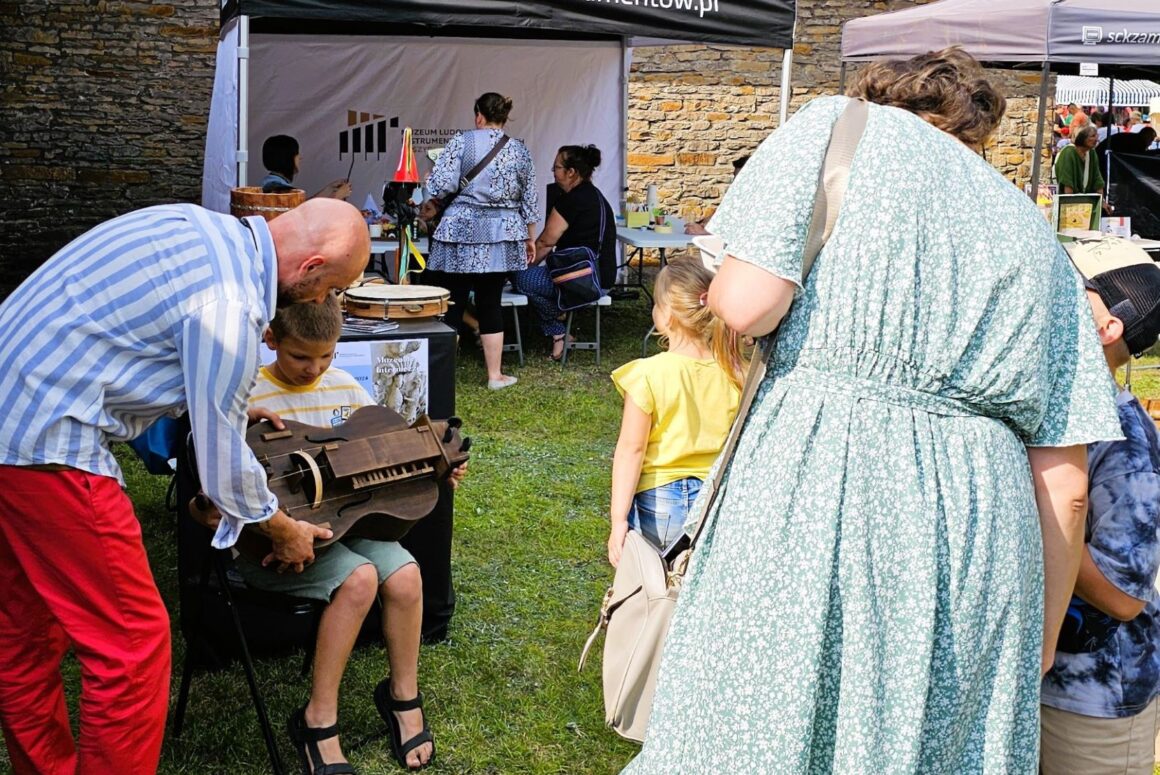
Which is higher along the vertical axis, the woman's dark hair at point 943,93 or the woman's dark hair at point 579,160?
the woman's dark hair at point 943,93

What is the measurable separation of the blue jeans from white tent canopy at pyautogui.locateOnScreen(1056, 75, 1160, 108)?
19334 mm

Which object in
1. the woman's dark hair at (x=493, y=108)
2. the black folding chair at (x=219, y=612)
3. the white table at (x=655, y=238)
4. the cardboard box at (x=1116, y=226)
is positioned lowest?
the black folding chair at (x=219, y=612)

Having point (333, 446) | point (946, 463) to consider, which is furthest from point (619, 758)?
point (946, 463)

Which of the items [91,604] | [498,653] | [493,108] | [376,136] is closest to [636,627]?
[91,604]

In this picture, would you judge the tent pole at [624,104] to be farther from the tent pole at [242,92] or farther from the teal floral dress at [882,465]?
the teal floral dress at [882,465]

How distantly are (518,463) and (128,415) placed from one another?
3479 millimetres

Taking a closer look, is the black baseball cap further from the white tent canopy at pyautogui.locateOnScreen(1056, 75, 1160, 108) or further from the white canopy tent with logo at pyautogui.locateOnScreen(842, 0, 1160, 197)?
the white tent canopy at pyautogui.locateOnScreen(1056, 75, 1160, 108)

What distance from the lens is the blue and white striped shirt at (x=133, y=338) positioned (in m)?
2.13

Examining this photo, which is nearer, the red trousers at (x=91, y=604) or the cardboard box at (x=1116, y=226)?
the red trousers at (x=91, y=604)

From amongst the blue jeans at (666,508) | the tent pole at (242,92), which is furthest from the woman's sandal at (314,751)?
the tent pole at (242,92)

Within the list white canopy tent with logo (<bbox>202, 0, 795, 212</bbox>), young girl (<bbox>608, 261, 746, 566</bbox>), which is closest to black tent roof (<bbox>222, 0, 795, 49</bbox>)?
white canopy tent with logo (<bbox>202, 0, 795, 212</bbox>)

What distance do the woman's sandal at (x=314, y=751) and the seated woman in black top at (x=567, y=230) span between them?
5.19 m

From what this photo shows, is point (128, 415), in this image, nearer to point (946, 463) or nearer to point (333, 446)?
point (333, 446)

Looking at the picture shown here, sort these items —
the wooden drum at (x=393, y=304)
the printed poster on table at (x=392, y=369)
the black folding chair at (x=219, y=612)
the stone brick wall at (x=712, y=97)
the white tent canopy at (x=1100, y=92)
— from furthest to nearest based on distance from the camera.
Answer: the white tent canopy at (x=1100, y=92)
the stone brick wall at (x=712, y=97)
the wooden drum at (x=393, y=304)
the printed poster on table at (x=392, y=369)
the black folding chair at (x=219, y=612)
